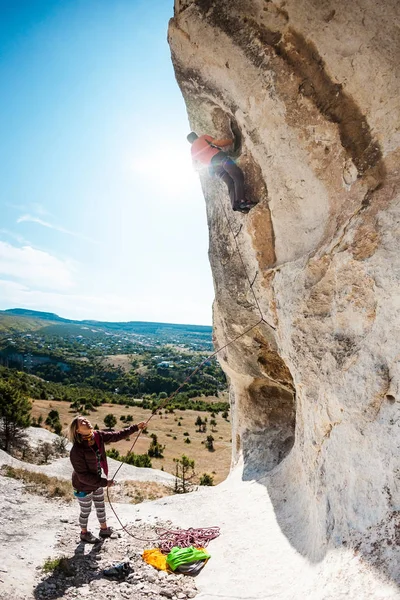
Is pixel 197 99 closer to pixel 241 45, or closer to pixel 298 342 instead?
pixel 241 45

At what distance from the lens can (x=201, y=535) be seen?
6.36 metres

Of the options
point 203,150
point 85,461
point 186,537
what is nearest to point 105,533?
point 186,537

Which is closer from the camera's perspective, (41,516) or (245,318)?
(41,516)

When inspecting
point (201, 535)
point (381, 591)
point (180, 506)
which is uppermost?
point (381, 591)

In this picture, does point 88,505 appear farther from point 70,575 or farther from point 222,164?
point 222,164

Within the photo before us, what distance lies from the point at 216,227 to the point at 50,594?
24.6 feet

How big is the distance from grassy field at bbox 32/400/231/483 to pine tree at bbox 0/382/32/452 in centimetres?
1133

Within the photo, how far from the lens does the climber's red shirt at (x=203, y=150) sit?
7.20m

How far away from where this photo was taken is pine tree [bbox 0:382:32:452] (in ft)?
65.4

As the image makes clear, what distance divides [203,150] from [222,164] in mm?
574

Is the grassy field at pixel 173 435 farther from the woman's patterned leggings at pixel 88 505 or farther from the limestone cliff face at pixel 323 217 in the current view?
the limestone cliff face at pixel 323 217

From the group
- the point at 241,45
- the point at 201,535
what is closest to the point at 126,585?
the point at 201,535

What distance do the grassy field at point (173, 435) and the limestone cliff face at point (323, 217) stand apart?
2094 cm

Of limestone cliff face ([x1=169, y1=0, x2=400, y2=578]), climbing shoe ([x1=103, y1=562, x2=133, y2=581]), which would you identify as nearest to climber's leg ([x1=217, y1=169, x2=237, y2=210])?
limestone cliff face ([x1=169, y1=0, x2=400, y2=578])
